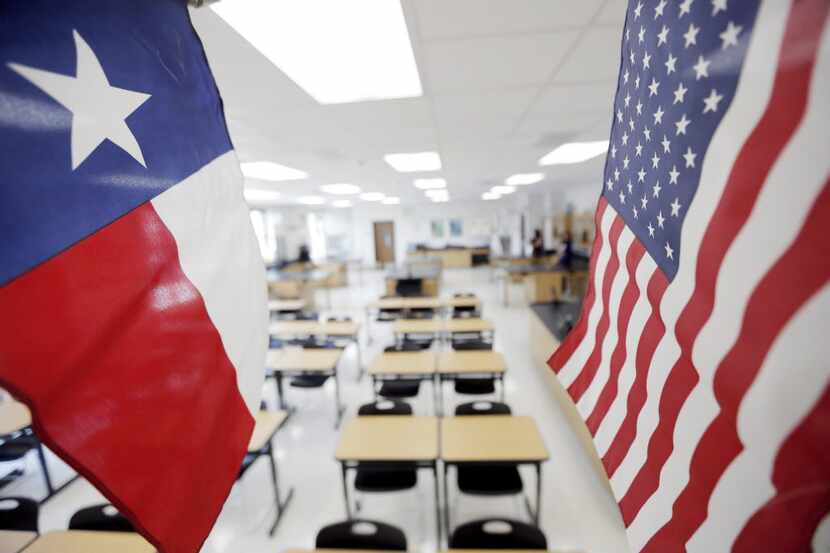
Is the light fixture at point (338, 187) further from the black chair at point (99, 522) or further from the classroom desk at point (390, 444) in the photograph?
the black chair at point (99, 522)

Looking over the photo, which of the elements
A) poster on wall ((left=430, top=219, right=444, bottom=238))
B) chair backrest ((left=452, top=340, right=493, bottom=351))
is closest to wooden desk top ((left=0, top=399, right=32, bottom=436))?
chair backrest ((left=452, top=340, right=493, bottom=351))

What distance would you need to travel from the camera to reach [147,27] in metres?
0.82

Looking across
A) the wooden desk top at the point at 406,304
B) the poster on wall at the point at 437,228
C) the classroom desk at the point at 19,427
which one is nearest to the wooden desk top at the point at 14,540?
the classroom desk at the point at 19,427

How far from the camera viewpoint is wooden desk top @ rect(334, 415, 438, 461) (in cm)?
234

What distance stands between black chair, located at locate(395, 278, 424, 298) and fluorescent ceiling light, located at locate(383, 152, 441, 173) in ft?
12.9

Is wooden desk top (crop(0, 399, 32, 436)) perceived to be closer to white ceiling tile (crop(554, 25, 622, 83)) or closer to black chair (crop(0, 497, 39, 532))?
black chair (crop(0, 497, 39, 532))

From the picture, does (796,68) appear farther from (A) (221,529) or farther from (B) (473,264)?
(B) (473,264)

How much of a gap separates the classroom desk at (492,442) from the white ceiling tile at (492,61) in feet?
8.29

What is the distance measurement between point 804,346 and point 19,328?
1361mm

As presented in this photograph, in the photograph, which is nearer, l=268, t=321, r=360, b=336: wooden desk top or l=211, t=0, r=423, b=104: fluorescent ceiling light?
l=211, t=0, r=423, b=104: fluorescent ceiling light

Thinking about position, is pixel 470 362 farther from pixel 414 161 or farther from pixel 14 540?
pixel 14 540

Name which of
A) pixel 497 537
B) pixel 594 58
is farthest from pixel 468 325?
pixel 594 58

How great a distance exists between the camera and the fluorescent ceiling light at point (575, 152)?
428 centimetres

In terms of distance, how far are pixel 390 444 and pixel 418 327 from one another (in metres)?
2.76
